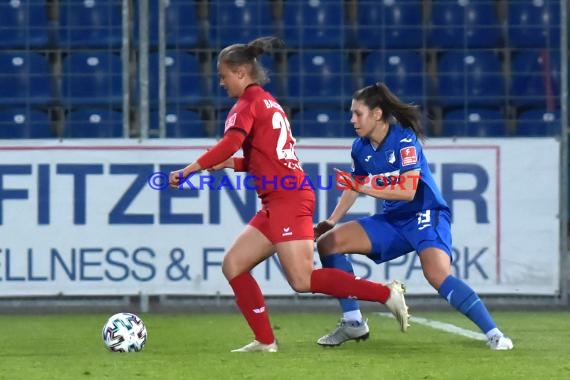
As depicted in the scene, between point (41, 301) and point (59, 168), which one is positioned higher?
point (59, 168)

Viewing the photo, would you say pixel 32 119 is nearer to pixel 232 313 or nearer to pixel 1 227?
pixel 1 227

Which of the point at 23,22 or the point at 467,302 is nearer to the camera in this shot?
the point at 467,302

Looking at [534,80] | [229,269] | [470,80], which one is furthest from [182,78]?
[229,269]

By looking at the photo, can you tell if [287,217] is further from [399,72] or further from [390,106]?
[399,72]

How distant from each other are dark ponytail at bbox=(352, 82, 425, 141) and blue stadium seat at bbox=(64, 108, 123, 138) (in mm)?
4573

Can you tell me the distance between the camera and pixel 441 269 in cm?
766

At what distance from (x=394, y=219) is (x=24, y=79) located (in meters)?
5.63

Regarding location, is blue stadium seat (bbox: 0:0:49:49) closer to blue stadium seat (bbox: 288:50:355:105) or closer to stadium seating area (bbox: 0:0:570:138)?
stadium seating area (bbox: 0:0:570:138)

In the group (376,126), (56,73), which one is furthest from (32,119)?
(376,126)

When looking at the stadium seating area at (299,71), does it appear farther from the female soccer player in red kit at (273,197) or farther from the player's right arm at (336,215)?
the female soccer player in red kit at (273,197)

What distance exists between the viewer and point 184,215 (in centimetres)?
1078

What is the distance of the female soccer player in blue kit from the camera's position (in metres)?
7.63

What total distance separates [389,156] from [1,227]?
406 cm

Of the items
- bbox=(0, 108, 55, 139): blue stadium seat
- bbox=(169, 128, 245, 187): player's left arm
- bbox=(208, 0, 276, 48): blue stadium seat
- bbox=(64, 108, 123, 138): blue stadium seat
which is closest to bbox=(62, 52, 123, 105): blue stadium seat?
bbox=(64, 108, 123, 138): blue stadium seat
